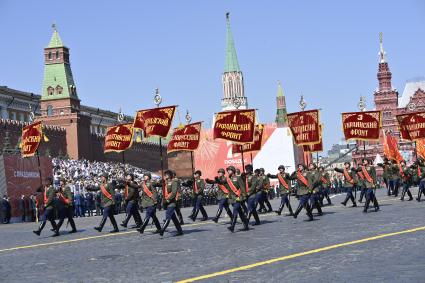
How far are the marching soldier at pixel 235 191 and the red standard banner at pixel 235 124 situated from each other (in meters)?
10.5

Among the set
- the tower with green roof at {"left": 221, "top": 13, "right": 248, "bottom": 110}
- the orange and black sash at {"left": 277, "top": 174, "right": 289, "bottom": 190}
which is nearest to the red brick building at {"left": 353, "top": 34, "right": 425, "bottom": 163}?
the tower with green roof at {"left": 221, "top": 13, "right": 248, "bottom": 110}

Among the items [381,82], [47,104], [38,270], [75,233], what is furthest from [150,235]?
[381,82]

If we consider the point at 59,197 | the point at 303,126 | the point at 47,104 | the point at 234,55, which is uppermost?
the point at 234,55

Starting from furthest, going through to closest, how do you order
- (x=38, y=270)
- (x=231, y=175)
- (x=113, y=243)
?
(x=231, y=175) → (x=113, y=243) → (x=38, y=270)

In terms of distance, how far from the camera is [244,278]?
10961 mm

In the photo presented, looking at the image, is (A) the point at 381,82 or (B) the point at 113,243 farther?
(A) the point at 381,82

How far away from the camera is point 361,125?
33250 mm

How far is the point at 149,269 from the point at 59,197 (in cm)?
1051

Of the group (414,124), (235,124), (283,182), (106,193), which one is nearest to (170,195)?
(106,193)

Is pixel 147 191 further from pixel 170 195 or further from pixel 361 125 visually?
pixel 361 125

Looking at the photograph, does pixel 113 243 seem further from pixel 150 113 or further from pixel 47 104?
pixel 47 104

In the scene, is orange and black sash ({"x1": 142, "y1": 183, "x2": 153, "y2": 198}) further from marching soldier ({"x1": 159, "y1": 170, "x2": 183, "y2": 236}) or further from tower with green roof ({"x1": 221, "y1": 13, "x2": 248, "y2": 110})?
tower with green roof ({"x1": 221, "y1": 13, "x2": 248, "y2": 110})

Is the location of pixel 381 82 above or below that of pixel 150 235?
above

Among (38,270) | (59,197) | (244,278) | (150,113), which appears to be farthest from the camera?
(150,113)
